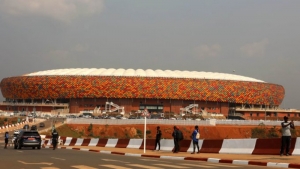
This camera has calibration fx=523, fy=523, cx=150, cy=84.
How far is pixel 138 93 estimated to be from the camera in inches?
5433

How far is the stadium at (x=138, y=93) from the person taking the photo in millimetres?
137750

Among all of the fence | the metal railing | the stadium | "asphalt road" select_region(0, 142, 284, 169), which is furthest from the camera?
the stadium

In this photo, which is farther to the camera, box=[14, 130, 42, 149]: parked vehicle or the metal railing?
the metal railing

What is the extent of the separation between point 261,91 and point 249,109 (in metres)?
6.22

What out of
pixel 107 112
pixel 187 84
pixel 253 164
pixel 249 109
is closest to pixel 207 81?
pixel 187 84

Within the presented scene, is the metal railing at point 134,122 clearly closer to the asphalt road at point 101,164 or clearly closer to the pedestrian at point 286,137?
the asphalt road at point 101,164

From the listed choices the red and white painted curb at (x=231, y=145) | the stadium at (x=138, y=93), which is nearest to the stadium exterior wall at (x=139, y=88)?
the stadium at (x=138, y=93)

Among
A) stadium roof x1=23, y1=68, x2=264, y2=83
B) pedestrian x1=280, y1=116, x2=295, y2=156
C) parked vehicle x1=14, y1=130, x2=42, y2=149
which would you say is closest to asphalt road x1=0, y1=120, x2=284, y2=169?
pedestrian x1=280, y1=116, x2=295, y2=156

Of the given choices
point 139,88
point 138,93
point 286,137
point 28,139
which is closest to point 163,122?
point 139,88

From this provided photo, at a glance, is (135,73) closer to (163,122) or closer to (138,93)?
(138,93)

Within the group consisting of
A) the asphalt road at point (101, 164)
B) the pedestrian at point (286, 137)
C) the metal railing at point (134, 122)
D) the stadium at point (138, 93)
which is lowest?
the metal railing at point (134, 122)

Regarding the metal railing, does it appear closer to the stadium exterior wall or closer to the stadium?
the stadium

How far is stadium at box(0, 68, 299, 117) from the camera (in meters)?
138

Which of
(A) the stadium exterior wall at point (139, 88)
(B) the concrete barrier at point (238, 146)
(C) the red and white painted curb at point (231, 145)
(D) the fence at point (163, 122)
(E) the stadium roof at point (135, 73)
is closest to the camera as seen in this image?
(C) the red and white painted curb at point (231, 145)
